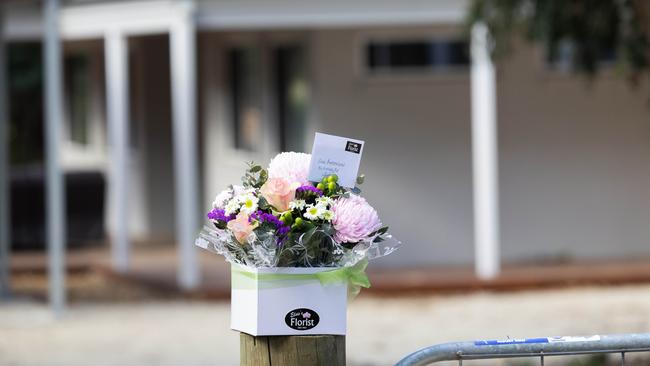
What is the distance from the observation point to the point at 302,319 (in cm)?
346

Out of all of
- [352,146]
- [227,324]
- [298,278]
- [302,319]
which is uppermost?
[227,324]

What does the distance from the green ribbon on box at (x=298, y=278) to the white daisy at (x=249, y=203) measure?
16 cm

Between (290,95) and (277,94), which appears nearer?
(290,95)

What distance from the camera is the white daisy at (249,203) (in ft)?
11.3

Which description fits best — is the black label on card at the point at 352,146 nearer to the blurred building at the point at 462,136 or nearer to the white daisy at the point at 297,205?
the white daisy at the point at 297,205

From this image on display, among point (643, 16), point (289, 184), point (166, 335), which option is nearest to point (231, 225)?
point (289, 184)

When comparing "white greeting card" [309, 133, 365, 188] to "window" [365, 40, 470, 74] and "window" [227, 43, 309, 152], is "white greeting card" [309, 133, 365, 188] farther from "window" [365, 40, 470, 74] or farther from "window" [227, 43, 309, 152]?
"window" [227, 43, 309, 152]

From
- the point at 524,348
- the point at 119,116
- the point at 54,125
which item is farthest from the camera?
the point at 119,116

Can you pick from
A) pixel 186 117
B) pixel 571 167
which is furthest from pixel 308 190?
pixel 571 167

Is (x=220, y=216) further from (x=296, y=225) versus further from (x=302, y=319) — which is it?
(x=302, y=319)

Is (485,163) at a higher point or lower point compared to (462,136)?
lower

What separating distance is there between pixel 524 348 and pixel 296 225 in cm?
68

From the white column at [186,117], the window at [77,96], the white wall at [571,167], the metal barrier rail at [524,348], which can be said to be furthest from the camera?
the window at [77,96]

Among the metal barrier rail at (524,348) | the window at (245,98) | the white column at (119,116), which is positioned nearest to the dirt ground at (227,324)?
the white column at (119,116)
